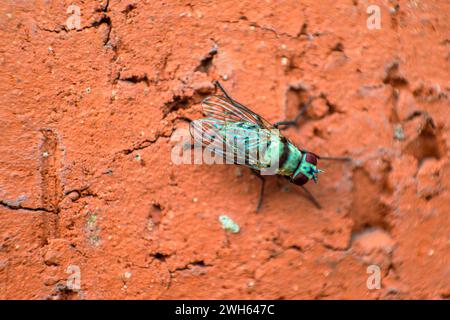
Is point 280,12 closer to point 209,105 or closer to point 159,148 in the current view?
point 209,105

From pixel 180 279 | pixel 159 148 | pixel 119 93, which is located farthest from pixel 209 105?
pixel 180 279

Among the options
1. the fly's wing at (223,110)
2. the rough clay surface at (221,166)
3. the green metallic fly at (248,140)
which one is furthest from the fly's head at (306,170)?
the fly's wing at (223,110)

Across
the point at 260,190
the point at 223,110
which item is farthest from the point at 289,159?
the point at 223,110

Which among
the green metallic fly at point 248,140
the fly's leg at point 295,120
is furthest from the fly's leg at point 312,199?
the fly's leg at point 295,120

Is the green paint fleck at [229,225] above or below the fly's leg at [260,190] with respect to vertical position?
below

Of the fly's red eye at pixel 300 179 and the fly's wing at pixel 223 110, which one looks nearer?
the fly's red eye at pixel 300 179

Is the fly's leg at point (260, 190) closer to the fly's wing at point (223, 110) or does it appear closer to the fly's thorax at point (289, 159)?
the fly's thorax at point (289, 159)

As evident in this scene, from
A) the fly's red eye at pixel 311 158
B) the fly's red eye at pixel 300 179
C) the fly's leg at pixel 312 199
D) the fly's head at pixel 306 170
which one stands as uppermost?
the fly's red eye at pixel 311 158
